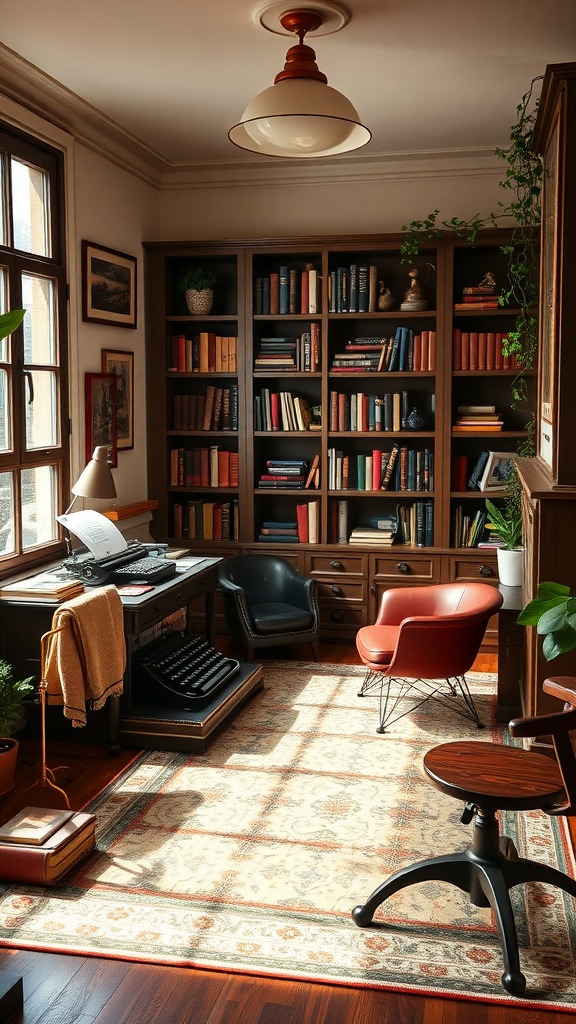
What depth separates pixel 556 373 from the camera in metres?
3.76

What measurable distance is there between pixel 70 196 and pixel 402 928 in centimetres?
395

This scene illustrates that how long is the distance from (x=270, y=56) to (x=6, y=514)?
2.44 metres

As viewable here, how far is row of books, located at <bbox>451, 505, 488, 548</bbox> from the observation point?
5.94 metres

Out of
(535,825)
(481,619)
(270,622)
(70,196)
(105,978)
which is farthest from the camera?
(270,622)

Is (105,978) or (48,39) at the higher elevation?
(48,39)

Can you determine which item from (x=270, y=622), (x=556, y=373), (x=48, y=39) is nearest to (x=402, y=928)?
(x=556, y=373)

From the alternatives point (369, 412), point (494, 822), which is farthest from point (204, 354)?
point (494, 822)

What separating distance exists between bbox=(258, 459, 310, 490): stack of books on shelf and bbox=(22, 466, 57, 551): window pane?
5.51 feet

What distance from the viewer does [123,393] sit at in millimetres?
5820

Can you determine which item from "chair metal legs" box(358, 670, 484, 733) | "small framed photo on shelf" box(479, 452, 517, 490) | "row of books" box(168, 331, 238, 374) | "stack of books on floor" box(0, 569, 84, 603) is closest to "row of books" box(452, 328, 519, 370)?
"small framed photo on shelf" box(479, 452, 517, 490)

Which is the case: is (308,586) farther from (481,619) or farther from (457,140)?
(457,140)

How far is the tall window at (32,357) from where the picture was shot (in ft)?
14.5

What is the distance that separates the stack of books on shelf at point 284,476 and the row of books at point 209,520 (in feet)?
0.93

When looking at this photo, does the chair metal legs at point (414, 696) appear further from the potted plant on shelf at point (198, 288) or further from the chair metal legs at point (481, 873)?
the potted plant on shelf at point (198, 288)
